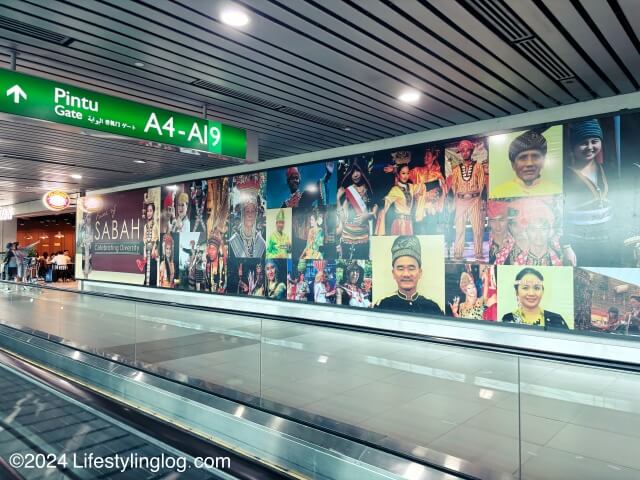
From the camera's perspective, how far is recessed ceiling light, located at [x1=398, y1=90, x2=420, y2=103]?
564 cm

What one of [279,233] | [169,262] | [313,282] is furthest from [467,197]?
[169,262]

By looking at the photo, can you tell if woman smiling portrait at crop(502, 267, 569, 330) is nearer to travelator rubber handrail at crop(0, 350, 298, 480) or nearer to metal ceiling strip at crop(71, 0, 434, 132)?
metal ceiling strip at crop(71, 0, 434, 132)

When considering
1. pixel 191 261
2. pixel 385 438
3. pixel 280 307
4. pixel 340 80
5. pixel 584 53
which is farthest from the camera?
pixel 191 261

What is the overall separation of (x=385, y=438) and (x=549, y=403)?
47.5 inches

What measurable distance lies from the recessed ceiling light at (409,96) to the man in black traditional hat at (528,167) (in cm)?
159

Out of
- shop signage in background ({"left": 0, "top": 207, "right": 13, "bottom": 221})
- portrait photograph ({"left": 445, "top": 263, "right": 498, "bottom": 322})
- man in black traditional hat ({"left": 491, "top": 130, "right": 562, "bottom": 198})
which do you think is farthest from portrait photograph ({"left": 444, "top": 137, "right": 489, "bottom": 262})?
shop signage in background ({"left": 0, "top": 207, "right": 13, "bottom": 221})

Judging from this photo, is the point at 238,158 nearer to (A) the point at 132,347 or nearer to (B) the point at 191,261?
(A) the point at 132,347

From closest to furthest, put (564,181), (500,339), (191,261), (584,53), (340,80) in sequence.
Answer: (584,53)
(340,80)
(564,181)
(500,339)
(191,261)

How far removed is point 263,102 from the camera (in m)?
6.06

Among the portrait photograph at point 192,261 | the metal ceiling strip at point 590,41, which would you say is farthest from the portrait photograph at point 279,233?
the metal ceiling strip at point 590,41

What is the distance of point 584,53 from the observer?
447 centimetres

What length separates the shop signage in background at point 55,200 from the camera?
13750mm

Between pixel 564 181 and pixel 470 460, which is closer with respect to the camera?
pixel 470 460

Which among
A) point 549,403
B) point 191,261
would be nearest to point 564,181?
point 549,403
